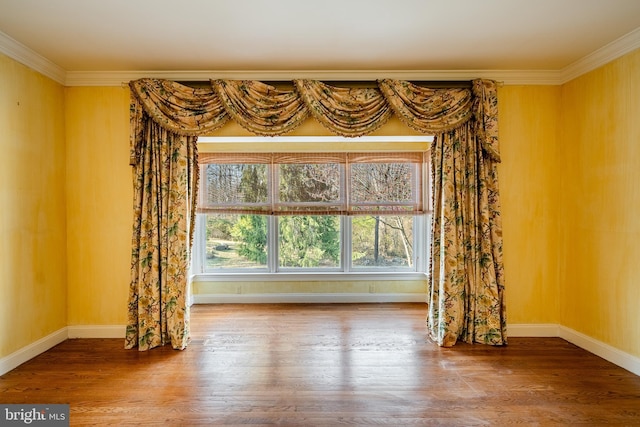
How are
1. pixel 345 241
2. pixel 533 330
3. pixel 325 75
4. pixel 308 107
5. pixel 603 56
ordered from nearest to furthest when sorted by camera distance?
1. pixel 603 56
2. pixel 308 107
3. pixel 325 75
4. pixel 533 330
5. pixel 345 241

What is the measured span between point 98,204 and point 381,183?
3452mm

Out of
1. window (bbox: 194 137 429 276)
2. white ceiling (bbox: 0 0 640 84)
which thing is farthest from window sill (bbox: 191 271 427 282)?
white ceiling (bbox: 0 0 640 84)

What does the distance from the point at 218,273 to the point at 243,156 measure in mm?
1706

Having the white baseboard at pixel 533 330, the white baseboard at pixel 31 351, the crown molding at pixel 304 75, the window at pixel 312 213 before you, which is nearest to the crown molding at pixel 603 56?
the crown molding at pixel 304 75

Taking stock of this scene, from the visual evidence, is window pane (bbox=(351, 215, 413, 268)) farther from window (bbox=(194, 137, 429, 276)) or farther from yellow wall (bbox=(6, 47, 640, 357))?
yellow wall (bbox=(6, 47, 640, 357))

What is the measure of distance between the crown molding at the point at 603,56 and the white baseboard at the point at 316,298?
3.11 metres

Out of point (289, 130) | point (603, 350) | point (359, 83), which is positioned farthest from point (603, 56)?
point (289, 130)

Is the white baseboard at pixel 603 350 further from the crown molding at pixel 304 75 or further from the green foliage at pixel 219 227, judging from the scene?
the green foliage at pixel 219 227

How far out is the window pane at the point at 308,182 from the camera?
5.07m

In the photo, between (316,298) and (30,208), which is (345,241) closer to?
(316,298)

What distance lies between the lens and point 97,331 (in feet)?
11.9

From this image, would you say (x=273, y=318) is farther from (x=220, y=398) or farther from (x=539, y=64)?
(x=539, y=64)

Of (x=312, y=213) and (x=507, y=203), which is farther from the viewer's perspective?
(x=312, y=213)

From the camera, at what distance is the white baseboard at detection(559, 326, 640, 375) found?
2908 mm
